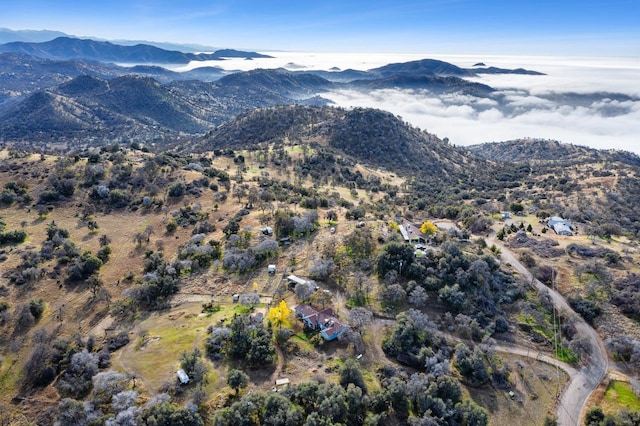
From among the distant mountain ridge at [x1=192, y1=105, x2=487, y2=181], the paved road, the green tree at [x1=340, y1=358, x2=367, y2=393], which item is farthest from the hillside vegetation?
the distant mountain ridge at [x1=192, y1=105, x2=487, y2=181]

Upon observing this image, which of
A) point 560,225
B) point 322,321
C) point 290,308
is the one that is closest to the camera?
point 322,321

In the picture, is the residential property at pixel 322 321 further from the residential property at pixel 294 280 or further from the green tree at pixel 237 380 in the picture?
the green tree at pixel 237 380

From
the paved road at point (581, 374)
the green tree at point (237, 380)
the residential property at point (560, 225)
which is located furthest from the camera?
the residential property at point (560, 225)

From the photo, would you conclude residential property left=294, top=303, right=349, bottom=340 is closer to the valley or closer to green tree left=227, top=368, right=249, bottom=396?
the valley

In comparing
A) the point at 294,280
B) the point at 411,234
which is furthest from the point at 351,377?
the point at 411,234

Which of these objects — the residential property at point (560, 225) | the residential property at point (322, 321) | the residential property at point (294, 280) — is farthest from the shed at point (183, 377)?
the residential property at point (560, 225)

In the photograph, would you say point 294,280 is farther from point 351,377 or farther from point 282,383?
point 351,377
